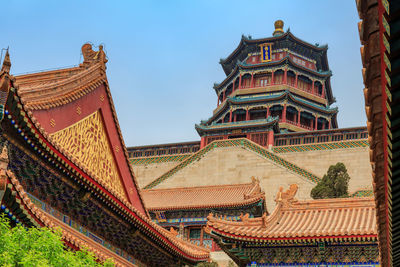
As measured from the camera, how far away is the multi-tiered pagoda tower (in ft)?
148

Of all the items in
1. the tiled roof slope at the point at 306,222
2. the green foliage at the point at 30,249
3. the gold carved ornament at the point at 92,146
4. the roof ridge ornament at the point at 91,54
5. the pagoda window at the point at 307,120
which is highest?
the pagoda window at the point at 307,120

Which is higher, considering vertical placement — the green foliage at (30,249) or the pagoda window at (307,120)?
the pagoda window at (307,120)

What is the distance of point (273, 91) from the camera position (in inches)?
1902

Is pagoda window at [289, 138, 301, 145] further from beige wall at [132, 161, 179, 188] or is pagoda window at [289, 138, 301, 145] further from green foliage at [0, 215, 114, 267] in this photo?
green foliage at [0, 215, 114, 267]

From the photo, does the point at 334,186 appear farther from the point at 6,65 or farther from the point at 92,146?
the point at 6,65

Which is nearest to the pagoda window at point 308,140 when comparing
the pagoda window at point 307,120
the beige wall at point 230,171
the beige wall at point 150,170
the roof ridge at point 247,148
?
the roof ridge at point 247,148

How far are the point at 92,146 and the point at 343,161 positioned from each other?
1083 inches

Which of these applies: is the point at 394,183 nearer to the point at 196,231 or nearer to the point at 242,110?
the point at 196,231

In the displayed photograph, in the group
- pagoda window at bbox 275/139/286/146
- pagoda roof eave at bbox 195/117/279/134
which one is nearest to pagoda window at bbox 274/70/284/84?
pagoda roof eave at bbox 195/117/279/134

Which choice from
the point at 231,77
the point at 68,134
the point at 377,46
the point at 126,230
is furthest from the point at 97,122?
the point at 231,77

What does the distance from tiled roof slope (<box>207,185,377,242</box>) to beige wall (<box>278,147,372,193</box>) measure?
21982 millimetres

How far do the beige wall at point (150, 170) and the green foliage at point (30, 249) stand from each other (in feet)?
119

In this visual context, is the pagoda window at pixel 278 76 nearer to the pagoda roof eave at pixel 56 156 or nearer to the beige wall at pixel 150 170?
the beige wall at pixel 150 170

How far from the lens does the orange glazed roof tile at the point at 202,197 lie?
29.2m
